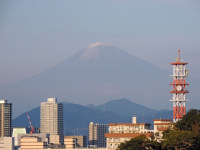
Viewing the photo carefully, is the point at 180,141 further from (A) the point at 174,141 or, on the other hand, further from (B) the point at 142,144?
(B) the point at 142,144

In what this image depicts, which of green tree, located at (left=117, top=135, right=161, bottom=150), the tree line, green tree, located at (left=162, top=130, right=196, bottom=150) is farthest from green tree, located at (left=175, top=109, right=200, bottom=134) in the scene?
green tree, located at (left=162, top=130, right=196, bottom=150)

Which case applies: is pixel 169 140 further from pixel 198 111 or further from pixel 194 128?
pixel 198 111

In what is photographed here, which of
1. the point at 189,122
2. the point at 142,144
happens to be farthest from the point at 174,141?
the point at 189,122

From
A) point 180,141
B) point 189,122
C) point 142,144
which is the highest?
point 189,122

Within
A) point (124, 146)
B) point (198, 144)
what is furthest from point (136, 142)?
point (198, 144)

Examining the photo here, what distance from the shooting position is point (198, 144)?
→ 154125 mm

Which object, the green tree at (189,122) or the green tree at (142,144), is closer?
the green tree at (142,144)

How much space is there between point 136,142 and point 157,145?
4.99 m

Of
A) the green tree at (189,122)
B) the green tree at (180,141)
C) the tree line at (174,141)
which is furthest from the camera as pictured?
the green tree at (189,122)

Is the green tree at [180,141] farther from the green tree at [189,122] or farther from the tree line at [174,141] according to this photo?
the green tree at [189,122]

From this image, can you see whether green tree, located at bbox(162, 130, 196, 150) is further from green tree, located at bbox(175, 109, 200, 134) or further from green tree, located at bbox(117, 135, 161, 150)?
green tree, located at bbox(175, 109, 200, 134)

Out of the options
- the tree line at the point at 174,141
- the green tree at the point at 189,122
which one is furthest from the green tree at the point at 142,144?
the green tree at the point at 189,122

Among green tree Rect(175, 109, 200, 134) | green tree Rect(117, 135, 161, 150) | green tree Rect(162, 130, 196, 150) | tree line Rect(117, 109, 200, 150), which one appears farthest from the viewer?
green tree Rect(175, 109, 200, 134)

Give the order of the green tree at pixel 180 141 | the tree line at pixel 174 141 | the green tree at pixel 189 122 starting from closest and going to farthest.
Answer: the green tree at pixel 180 141
the tree line at pixel 174 141
the green tree at pixel 189 122
